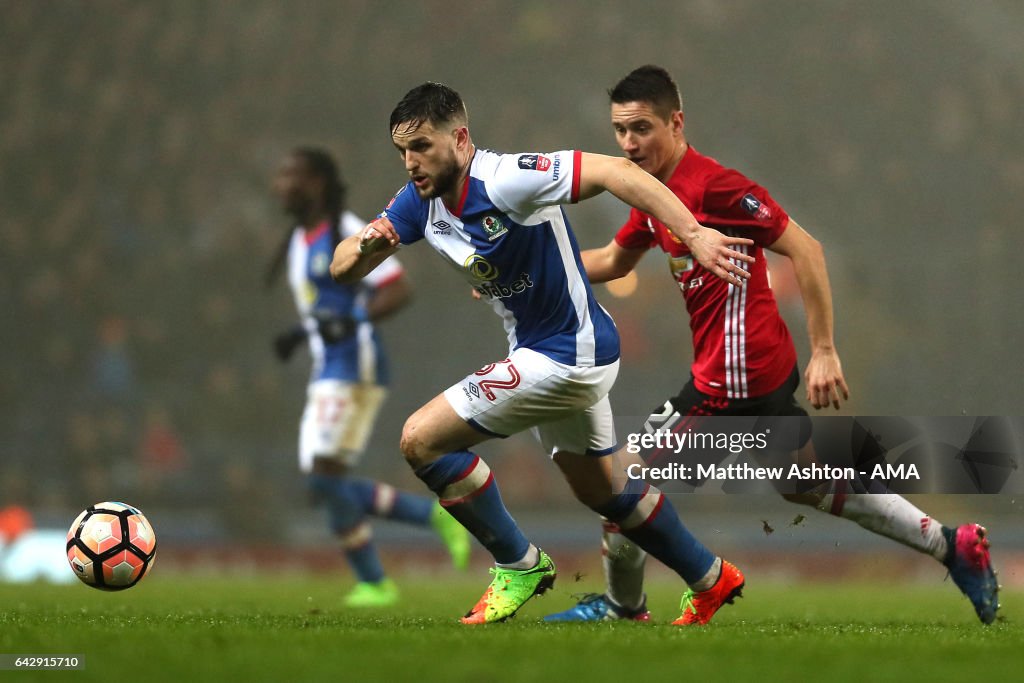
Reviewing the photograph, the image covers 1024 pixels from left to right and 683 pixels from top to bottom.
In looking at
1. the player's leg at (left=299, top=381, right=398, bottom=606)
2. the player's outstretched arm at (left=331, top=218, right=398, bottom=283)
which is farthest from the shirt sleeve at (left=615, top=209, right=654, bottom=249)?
the player's leg at (left=299, top=381, right=398, bottom=606)

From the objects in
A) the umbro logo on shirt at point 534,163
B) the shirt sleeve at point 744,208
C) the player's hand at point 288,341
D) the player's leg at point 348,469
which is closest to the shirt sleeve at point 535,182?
the umbro logo on shirt at point 534,163

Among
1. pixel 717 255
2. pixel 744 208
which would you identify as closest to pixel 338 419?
pixel 744 208

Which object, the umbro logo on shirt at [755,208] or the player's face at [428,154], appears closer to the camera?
the player's face at [428,154]

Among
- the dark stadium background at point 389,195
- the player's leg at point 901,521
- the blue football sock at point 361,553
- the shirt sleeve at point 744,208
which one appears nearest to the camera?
the shirt sleeve at point 744,208

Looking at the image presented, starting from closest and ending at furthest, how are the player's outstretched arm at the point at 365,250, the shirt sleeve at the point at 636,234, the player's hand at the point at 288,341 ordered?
1. the player's outstretched arm at the point at 365,250
2. the shirt sleeve at the point at 636,234
3. the player's hand at the point at 288,341

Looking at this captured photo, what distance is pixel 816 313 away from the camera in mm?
5176

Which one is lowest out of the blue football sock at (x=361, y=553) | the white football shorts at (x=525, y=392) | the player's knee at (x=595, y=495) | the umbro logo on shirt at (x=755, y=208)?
the blue football sock at (x=361, y=553)

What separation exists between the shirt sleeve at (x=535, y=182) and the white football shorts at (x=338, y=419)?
3.77 meters

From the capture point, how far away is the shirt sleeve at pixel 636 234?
5539mm

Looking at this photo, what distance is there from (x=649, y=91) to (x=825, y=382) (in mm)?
1318

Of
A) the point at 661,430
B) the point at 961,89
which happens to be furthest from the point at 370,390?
the point at 961,89

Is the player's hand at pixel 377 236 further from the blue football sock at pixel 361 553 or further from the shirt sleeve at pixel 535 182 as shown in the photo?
the blue football sock at pixel 361 553

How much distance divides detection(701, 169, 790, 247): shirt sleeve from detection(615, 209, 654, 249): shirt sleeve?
0.33 metres

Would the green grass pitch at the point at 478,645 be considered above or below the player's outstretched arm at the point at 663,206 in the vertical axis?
below
